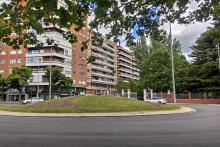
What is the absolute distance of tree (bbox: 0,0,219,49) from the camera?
856cm

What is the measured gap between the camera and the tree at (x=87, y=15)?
856 centimetres

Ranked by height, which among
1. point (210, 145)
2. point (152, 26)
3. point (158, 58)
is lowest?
point (210, 145)

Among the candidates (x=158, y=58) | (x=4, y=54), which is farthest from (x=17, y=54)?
(x=158, y=58)

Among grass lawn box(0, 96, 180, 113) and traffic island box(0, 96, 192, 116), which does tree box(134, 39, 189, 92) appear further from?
traffic island box(0, 96, 192, 116)

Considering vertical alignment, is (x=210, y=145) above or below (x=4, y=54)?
below

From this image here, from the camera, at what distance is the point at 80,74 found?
10581 cm

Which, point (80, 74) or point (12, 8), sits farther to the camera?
point (80, 74)

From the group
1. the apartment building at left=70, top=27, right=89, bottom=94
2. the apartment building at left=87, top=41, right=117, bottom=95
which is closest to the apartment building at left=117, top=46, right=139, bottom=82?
the apartment building at left=87, top=41, right=117, bottom=95

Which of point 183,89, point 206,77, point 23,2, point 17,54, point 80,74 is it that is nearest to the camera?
point 23,2

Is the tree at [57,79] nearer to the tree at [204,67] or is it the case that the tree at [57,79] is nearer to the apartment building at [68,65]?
the apartment building at [68,65]

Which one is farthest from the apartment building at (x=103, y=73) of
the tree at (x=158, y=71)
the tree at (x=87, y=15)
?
the tree at (x=87, y=15)

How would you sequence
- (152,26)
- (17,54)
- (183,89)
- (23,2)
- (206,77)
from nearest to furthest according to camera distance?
(23,2) → (152,26) → (206,77) → (183,89) → (17,54)

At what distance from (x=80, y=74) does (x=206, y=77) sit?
51.6m

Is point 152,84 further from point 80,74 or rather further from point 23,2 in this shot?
point 23,2
